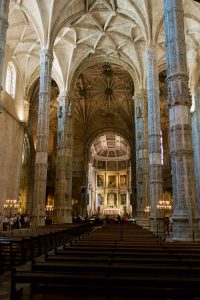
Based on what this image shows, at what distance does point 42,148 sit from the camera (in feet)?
66.9

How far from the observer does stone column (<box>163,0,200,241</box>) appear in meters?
10.3

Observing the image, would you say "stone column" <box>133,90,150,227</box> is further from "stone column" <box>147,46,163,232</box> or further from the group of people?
the group of people

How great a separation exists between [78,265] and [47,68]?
20.0 metres

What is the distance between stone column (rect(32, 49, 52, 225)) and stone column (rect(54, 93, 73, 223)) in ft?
28.3

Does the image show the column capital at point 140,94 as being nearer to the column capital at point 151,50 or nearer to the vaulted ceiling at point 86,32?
the vaulted ceiling at point 86,32

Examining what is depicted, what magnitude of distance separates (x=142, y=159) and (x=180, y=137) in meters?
17.0

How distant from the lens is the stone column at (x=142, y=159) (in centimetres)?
2628

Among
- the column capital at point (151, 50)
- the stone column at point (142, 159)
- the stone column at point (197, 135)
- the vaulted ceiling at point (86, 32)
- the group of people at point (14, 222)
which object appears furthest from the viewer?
the stone column at point (197, 135)

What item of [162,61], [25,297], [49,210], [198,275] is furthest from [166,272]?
→ [49,210]

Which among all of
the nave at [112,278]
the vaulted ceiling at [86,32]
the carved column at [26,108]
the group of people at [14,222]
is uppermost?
the vaulted ceiling at [86,32]

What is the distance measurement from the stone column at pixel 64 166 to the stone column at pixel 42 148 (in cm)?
863

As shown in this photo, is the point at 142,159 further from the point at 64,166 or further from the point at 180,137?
the point at 180,137

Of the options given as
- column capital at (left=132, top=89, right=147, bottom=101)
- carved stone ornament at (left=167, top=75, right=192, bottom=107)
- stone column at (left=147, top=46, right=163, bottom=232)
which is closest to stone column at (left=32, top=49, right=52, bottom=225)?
stone column at (left=147, top=46, right=163, bottom=232)

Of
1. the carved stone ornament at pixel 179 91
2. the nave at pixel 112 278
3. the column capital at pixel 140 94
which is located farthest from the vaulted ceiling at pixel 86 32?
the nave at pixel 112 278
